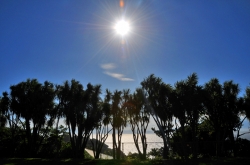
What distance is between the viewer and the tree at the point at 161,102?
19.1m

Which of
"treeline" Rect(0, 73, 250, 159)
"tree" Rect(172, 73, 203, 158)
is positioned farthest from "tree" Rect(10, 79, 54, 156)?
"tree" Rect(172, 73, 203, 158)

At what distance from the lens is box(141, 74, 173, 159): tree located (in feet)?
62.7

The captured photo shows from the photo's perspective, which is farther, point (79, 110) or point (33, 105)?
point (33, 105)

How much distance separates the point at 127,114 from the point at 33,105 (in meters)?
11.7

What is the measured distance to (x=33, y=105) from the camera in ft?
83.0

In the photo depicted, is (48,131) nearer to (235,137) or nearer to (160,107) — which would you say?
(160,107)

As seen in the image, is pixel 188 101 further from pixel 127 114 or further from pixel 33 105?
pixel 33 105

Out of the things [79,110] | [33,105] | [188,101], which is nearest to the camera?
[188,101]

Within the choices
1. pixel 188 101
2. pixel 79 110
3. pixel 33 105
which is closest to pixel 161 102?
pixel 188 101

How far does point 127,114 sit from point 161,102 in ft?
21.9

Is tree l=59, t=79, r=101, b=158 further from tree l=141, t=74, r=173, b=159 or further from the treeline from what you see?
tree l=141, t=74, r=173, b=159

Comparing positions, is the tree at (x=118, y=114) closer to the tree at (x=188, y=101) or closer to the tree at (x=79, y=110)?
the tree at (x=79, y=110)

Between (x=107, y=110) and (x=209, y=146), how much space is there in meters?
12.5

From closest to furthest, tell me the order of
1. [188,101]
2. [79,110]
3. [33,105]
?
[188,101], [79,110], [33,105]
